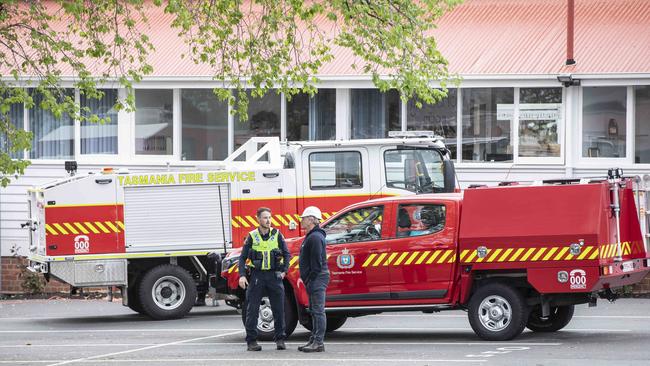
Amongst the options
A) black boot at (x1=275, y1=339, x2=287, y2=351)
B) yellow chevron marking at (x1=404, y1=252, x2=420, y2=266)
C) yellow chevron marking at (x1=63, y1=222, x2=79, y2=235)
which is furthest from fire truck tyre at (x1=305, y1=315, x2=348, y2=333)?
yellow chevron marking at (x1=63, y1=222, x2=79, y2=235)

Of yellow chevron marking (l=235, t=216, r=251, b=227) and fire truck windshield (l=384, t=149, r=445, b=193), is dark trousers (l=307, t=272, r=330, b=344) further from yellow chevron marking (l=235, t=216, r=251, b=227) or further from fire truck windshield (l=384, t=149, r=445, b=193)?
yellow chevron marking (l=235, t=216, r=251, b=227)

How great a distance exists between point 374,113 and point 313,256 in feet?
35.9

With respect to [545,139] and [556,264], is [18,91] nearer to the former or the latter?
[556,264]

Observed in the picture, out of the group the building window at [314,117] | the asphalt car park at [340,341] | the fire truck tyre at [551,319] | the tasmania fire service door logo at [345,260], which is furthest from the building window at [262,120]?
the fire truck tyre at [551,319]

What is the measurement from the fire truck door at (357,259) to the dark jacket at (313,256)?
1.01 meters

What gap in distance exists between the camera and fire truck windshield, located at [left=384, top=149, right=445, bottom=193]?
19.7 metres

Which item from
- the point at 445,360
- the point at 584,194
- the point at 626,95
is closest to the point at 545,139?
the point at 626,95

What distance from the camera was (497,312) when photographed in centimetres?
1498

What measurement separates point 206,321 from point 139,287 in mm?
1210

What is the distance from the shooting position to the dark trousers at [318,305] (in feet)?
47.8

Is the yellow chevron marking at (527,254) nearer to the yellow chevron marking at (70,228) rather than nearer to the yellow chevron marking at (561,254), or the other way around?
the yellow chevron marking at (561,254)

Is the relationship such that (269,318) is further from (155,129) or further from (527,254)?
(155,129)

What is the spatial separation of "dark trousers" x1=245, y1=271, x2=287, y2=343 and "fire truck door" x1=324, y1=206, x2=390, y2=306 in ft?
3.38

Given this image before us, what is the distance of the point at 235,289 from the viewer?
648 inches
